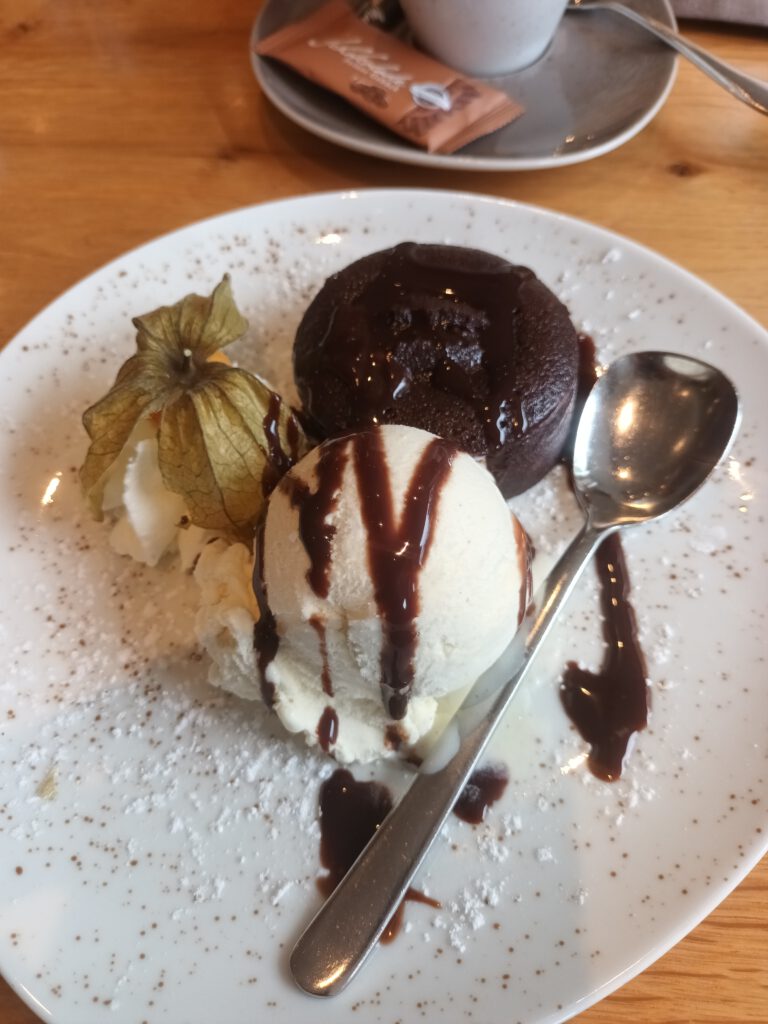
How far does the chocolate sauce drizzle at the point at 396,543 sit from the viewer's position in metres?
0.93

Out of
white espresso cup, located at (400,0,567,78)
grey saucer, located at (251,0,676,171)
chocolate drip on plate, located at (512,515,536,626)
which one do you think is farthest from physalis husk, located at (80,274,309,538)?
white espresso cup, located at (400,0,567,78)

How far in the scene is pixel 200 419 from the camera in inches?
41.1

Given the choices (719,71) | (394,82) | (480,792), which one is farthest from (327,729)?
(719,71)

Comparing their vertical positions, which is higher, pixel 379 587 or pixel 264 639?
pixel 379 587

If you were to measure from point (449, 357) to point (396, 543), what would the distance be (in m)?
0.35

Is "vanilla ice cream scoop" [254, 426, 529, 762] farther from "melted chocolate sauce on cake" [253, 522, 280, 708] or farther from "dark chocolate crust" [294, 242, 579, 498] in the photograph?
"dark chocolate crust" [294, 242, 579, 498]

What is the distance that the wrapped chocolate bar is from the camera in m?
1.62

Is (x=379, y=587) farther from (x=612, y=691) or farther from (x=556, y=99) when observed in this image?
(x=556, y=99)

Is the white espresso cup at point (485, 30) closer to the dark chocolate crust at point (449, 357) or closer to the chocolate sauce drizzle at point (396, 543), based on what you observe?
the dark chocolate crust at point (449, 357)

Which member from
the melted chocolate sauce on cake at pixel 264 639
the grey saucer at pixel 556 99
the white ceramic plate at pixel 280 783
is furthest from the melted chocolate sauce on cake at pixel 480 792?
the grey saucer at pixel 556 99

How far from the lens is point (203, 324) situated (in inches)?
44.3

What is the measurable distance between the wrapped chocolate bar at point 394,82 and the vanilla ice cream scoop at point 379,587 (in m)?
0.88

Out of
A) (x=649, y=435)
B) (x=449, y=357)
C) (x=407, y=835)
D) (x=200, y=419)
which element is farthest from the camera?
(x=649, y=435)

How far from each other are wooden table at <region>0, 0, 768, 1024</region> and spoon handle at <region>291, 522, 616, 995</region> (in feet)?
2.78
